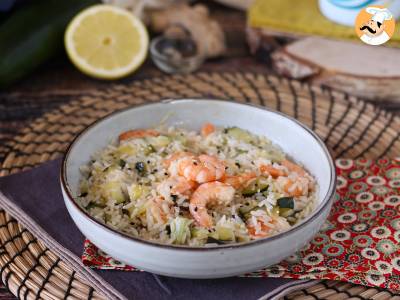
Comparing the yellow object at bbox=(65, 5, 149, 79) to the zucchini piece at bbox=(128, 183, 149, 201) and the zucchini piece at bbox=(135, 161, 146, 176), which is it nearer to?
the zucchini piece at bbox=(135, 161, 146, 176)

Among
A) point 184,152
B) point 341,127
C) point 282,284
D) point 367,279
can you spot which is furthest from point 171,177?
point 341,127

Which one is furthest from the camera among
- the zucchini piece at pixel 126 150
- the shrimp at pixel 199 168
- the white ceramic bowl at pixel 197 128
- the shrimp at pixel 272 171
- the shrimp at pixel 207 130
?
the shrimp at pixel 207 130

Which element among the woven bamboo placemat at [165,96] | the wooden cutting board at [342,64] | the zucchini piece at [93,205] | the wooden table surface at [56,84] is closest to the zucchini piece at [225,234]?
the woven bamboo placemat at [165,96]

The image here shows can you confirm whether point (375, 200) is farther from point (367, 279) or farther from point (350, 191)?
point (367, 279)

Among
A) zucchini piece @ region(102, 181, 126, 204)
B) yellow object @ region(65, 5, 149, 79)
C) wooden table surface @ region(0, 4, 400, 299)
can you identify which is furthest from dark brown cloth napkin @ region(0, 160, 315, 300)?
yellow object @ region(65, 5, 149, 79)

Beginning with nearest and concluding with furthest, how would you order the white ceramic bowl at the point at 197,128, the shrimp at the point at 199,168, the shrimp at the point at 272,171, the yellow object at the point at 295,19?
the white ceramic bowl at the point at 197,128 < the shrimp at the point at 199,168 < the shrimp at the point at 272,171 < the yellow object at the point at 295,19

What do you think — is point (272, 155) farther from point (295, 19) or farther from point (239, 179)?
point (295, 19)

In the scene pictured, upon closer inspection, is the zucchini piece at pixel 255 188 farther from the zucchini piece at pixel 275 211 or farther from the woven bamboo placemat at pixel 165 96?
the woven bamboo placemat at pixel 165 96
